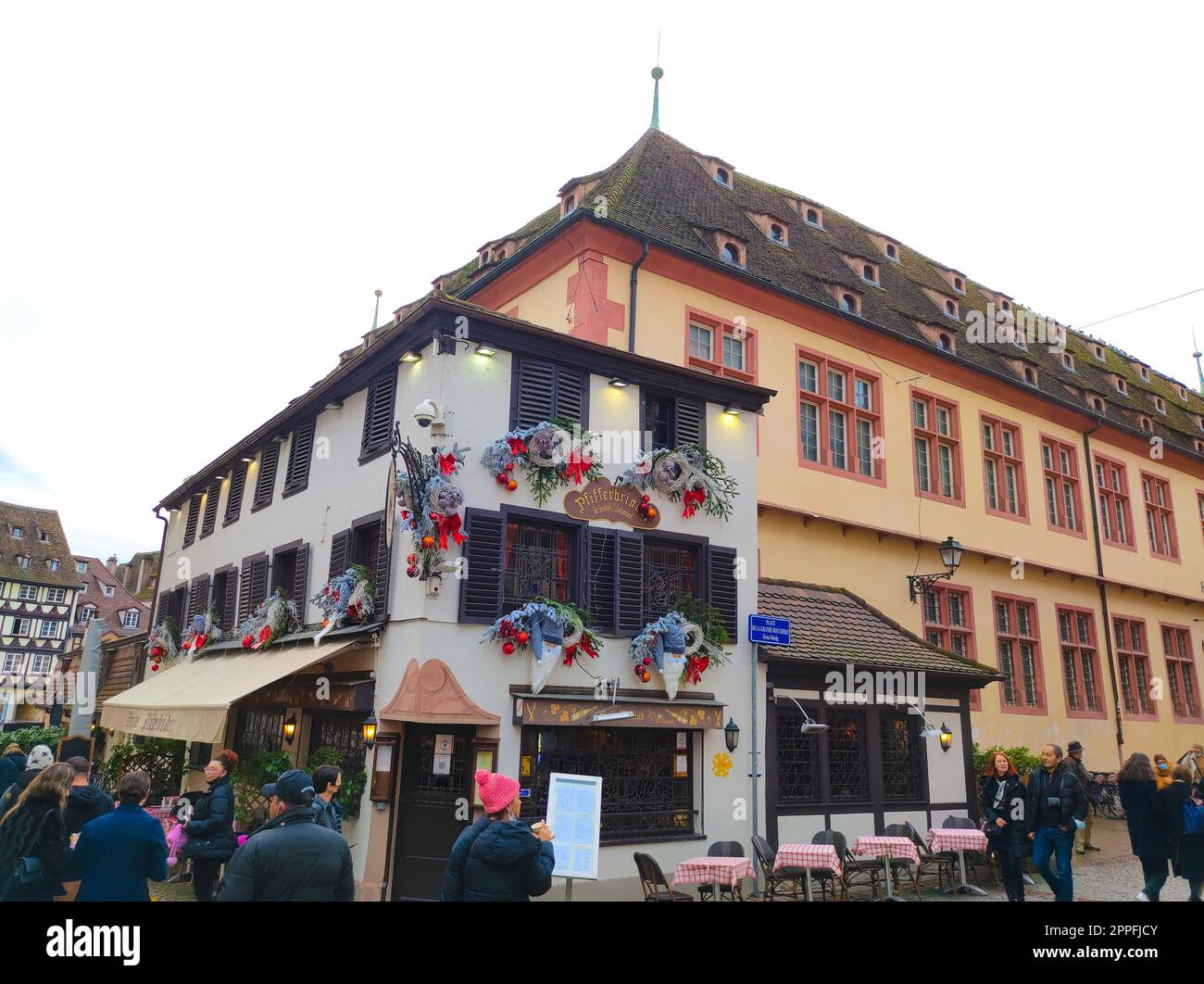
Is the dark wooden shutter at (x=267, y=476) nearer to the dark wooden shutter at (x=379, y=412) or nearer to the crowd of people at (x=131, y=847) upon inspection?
the dark wooden shutter at (x=379, y=412)

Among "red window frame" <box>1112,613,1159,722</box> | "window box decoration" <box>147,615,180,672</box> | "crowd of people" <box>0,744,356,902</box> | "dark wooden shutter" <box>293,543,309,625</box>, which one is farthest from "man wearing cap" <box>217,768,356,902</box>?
"red window frame" <box>1112,613,1159,722</box>

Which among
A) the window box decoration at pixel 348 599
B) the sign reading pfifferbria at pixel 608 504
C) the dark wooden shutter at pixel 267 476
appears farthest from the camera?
the dark wooden shutter at pixel 267 476

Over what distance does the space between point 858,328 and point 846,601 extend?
6.51 m

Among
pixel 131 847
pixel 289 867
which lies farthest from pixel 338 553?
pixel 289 867

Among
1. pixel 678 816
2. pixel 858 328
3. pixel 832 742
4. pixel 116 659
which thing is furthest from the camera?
pixel 116 659

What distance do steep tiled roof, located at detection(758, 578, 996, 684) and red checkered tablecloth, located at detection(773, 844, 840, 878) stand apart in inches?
120

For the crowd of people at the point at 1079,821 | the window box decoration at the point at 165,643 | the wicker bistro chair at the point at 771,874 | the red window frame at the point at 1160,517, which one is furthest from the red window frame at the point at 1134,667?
the window box decoration at the point at 165,643

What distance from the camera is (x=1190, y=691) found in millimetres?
26812

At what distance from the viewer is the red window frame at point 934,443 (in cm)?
2062

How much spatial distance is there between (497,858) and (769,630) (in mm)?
8624

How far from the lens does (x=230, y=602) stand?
17.6 m

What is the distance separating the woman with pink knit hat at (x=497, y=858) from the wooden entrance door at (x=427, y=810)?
5453 millimetres
